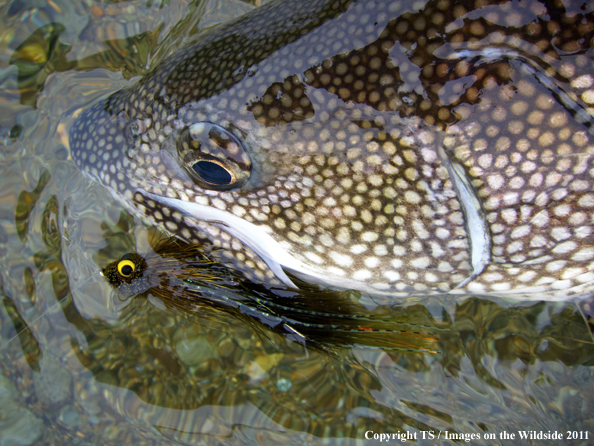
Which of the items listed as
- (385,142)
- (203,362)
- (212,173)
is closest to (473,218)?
(385,142)

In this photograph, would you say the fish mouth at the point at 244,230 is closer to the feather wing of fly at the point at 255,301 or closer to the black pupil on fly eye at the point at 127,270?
the feather wing of fly at the point at 255,301

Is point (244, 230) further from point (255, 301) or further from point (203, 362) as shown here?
point (203, 362)

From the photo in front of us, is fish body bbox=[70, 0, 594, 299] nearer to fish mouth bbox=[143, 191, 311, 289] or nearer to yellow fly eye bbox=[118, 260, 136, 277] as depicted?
fish mouth bbox=[143, 191, 311, 289]

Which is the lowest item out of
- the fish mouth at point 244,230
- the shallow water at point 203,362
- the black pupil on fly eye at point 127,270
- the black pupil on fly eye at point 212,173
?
the shallow water at point 203,362

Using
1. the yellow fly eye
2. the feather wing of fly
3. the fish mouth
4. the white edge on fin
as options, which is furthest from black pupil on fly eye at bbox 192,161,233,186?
the yellow fly eye

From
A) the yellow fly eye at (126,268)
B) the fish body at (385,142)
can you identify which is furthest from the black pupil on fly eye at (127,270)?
the fish body at (385,142)

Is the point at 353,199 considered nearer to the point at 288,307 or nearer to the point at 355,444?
the point at 288,307
